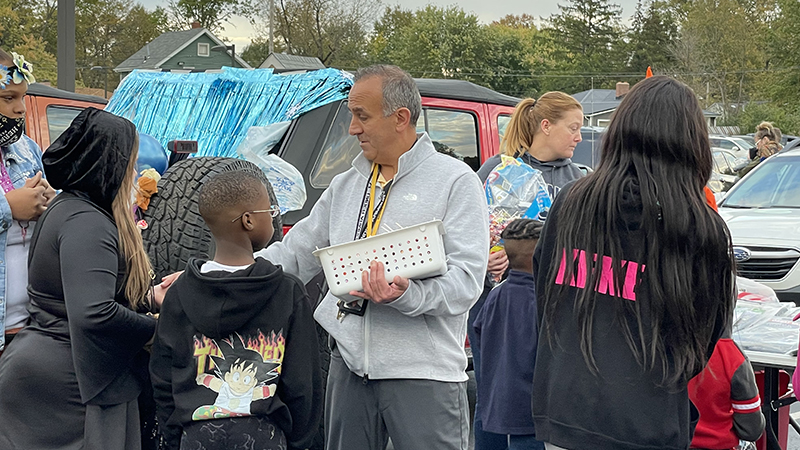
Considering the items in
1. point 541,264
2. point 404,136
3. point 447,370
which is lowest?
point 447,370

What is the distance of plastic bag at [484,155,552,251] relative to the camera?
14.4 ft

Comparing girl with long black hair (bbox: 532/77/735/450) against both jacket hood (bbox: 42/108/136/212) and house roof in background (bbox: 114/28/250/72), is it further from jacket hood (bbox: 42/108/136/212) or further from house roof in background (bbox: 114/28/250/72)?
house roof in background (bbox: 114/28/250/72)

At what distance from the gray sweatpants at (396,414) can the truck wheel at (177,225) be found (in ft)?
4.88

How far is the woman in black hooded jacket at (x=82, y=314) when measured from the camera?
2.95 m

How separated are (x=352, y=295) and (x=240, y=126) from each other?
3181 mm

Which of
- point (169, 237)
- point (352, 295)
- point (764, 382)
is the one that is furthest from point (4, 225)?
point (764, 382)

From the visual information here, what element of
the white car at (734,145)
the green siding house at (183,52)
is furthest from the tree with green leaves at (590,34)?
the white car at (734,145)

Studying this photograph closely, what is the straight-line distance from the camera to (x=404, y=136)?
3.21 meters

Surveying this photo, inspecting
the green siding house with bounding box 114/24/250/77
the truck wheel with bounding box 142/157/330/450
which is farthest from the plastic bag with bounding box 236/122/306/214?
the green siding house with bounding box 114/24/250/77

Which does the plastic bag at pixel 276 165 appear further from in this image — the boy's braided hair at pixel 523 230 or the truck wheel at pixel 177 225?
the boy's braided hair at pixel 523 230

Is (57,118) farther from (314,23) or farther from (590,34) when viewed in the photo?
(590,34)

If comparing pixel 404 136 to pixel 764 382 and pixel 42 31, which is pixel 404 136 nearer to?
pixel 764 382

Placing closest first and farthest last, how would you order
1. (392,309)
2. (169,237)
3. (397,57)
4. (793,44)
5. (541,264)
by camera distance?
(541,264), (392,309), (169,237), (793,44), (397,57)

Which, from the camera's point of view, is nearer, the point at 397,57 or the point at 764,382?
the point at 764,382
